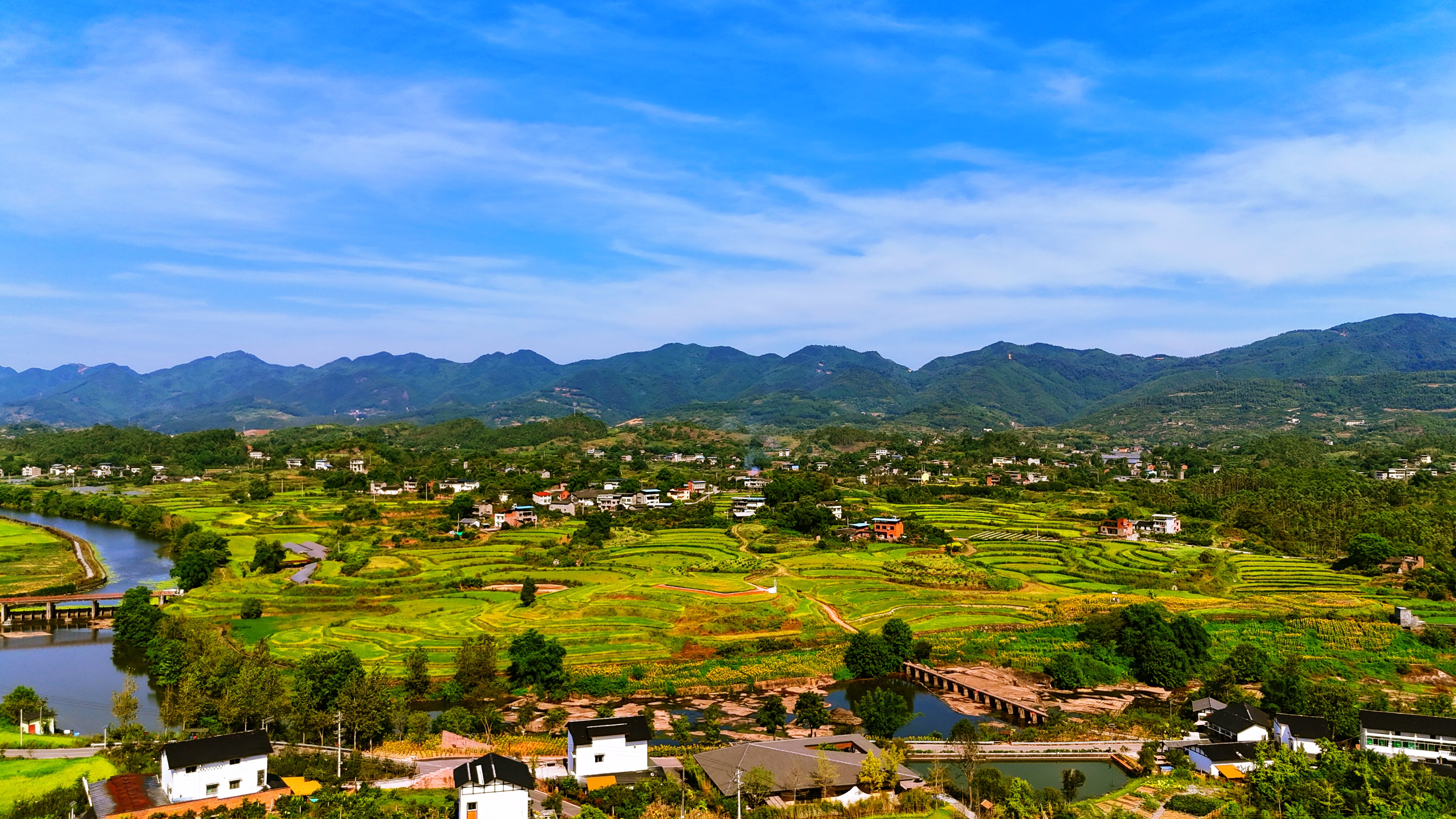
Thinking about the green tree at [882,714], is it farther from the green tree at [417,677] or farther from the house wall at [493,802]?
the green tree at [417,677]

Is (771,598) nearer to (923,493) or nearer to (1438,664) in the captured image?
(1438,664)

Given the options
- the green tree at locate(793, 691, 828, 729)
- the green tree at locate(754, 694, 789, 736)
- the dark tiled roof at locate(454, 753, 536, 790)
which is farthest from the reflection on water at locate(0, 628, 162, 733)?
the green tree at locate(793, 691, 828, 729)

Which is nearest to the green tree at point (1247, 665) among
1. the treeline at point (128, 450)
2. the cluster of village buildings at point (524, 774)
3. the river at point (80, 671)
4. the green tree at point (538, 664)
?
the cluster of village buildings at point (524, 774)

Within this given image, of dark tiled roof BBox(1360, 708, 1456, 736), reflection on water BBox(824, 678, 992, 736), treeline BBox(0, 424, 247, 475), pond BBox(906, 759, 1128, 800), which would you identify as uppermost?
treeline BBox(0, 424, 247, 475)

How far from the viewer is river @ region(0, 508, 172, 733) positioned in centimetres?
3344

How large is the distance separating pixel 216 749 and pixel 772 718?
701 inches

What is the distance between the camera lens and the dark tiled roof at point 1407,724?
90.4 ft

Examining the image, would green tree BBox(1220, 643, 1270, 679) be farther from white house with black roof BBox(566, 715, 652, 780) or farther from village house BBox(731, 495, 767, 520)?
village house BBox(731, 495, 767, 520)

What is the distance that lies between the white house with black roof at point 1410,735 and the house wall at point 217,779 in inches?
1390

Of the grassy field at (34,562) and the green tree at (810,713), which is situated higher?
the grassy field at (34,562)

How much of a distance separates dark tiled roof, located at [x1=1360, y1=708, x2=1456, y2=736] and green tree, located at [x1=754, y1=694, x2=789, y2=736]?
2013 centimetres

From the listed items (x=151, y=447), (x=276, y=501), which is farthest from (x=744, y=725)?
(x=151, y=447)

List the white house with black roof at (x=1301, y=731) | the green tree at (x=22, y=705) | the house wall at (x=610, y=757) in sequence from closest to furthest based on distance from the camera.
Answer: the house wall at (x=610, y=757) < the white house with black roof at (x=1301, y=731) < the green tree at (x=22, y=705)

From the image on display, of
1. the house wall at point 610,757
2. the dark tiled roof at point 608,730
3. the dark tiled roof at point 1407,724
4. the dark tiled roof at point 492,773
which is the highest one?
the dark tiled roof at point 492,773
